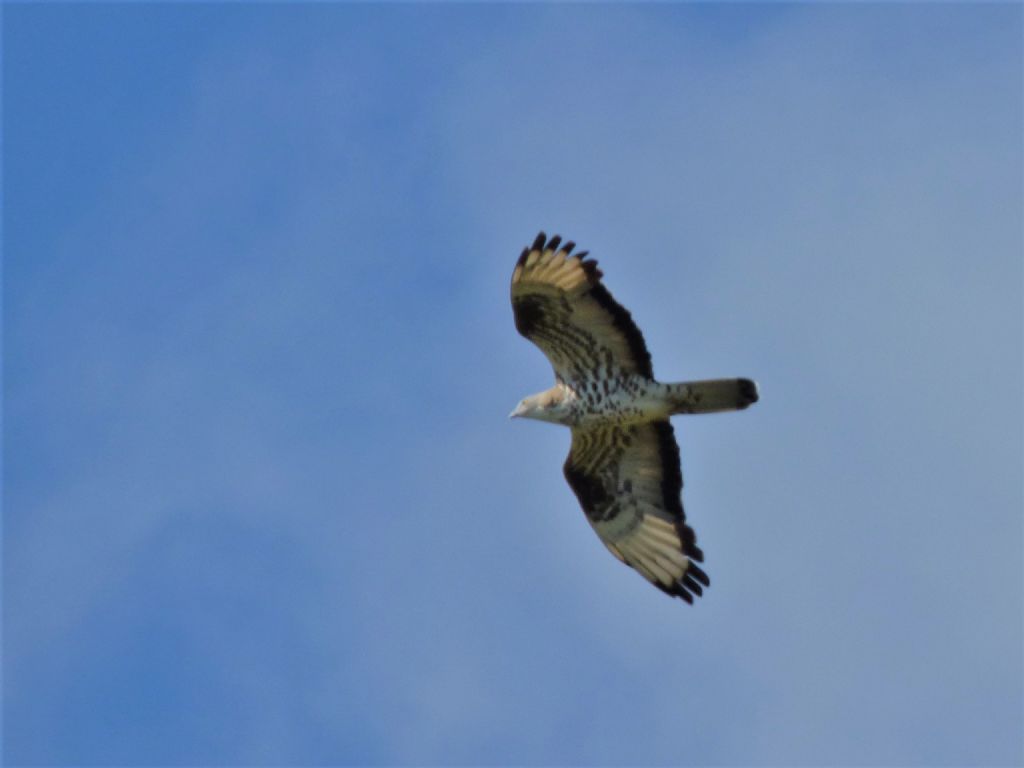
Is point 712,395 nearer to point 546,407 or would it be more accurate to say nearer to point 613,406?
point 613,406

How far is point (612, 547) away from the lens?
1441cm

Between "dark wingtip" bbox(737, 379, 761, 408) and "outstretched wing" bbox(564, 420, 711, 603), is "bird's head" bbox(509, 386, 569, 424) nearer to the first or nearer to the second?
"outstretched wing" bbox(564, 420, 711, 603)

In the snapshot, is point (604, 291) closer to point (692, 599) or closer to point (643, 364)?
point (643, 364)

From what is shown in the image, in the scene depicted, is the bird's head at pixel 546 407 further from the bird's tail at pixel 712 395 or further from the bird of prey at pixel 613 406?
the bird's tail at pixel 712 395

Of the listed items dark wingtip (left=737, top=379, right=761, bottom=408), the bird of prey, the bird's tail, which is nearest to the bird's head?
the bird of prey

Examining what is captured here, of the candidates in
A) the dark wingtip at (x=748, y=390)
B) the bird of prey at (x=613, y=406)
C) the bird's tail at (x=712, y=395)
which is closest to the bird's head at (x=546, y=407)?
the bird of prey at (x=613, y=406)

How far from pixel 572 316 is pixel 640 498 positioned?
191cm

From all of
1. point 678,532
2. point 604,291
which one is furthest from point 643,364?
point 678,532

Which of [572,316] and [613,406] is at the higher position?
[572,316]

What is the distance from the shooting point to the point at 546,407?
1400cm

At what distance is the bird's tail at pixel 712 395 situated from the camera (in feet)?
43.8

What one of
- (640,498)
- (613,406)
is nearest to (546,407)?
(613,406)

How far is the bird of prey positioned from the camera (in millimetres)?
13477

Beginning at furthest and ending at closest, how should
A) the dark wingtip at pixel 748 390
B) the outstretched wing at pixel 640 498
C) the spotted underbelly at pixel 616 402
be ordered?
the outstretched wing at pixel 640 498
the spotted underbelly at pixel 616 402
the dark wingtip at pixel 748 390
